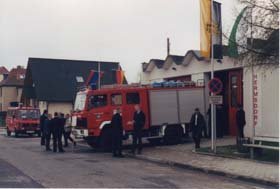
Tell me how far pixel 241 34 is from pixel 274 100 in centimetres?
729

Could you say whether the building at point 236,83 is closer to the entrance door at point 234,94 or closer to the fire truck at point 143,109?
the entrance door at point 234,94

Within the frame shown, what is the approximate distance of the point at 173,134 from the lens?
22594mm

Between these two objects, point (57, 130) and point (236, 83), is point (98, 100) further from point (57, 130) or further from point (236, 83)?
point (236, 83)

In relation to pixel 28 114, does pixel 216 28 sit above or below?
above

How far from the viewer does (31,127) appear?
119ft

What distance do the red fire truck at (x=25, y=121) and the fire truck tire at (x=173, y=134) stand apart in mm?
16172

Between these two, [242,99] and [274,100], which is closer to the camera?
[274,100]

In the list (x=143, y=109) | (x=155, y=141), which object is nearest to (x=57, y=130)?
(x=143, y=109)

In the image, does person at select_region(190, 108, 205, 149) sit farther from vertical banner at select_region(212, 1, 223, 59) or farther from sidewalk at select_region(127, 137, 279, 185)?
vertical banner at select_region(212, 1, 223, 59)

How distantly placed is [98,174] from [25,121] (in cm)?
2394

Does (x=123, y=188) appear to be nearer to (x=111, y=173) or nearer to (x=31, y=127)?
(x=111, y=173)

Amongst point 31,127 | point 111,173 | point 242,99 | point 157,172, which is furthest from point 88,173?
point 31,127

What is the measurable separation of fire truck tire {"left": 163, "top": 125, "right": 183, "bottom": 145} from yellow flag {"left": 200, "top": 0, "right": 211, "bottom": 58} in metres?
4.70

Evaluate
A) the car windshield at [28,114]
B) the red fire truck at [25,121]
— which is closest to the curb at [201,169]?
the red fire truck at [25,121]
